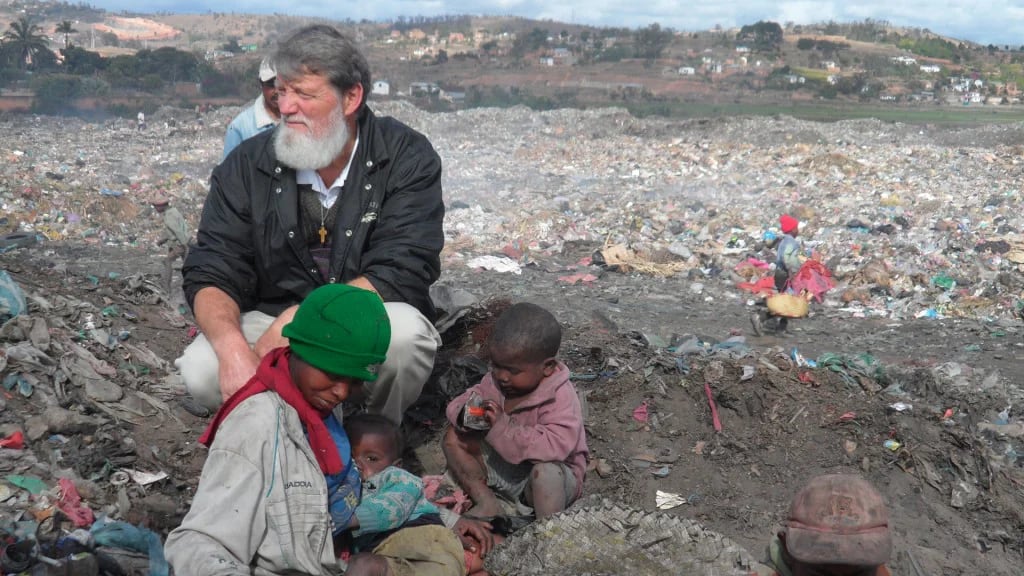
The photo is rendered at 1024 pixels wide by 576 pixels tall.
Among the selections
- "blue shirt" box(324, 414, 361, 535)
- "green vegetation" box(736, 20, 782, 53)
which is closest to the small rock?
"blue shirt" box(324, 414, 361, 535)

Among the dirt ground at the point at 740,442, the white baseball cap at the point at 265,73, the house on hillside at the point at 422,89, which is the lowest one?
the house on hillside at the point at 422,89

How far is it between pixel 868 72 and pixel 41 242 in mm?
29666

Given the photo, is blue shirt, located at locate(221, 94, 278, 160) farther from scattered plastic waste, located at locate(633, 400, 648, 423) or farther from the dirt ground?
scattered plastic waste, located at locate(633, 400, 648, 423)

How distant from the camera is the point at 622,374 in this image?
473 cm

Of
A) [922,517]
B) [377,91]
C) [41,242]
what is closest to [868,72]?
[377,91]

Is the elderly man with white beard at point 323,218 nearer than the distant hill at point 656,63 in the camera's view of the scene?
Yes

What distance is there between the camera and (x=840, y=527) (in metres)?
2.18

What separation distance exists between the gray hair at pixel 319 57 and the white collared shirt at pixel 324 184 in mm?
300

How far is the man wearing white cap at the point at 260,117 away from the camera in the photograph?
182 inches

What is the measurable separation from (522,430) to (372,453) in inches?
24.2

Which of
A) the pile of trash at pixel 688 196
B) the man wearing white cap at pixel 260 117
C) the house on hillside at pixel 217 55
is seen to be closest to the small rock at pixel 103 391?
the man wearing white cap at pixel 260 117

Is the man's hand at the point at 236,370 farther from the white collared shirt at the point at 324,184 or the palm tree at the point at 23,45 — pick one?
the palm tree at the point at 23,45

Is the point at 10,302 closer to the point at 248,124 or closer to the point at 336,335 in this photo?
the point at 248,124

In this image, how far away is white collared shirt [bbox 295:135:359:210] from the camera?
11.9ft
